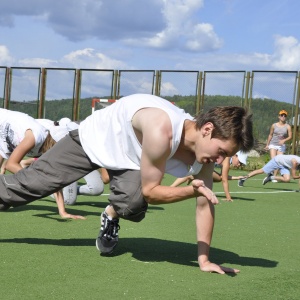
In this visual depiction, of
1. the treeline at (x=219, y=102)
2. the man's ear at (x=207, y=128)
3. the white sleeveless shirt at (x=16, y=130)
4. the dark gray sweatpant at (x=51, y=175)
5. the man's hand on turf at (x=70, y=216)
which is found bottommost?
the man's hand on turf at (x=70, y=216)

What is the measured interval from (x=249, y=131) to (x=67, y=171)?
1743 mm

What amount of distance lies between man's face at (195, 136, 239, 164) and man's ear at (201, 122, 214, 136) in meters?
0.03


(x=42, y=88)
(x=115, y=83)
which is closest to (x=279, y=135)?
(x=115, y=83)

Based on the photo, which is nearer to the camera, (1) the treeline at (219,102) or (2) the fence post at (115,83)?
(1) the treeline at (219,102)

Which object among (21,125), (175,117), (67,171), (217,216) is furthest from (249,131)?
(217,216)

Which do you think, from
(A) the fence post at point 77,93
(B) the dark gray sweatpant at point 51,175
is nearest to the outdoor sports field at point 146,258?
(B) the dark gray sweatpant at point 51,175

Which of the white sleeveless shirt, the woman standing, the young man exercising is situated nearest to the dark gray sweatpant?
the young man exercising

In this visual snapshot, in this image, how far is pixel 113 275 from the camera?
5262mm

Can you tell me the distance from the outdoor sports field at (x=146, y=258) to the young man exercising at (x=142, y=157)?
345 mm

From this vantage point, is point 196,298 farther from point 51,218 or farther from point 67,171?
point 51,218

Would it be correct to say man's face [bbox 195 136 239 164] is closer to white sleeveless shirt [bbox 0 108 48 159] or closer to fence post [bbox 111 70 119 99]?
white sleeveless shirt [bbox 0 108 48 159]

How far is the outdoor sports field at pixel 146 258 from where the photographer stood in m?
4.81

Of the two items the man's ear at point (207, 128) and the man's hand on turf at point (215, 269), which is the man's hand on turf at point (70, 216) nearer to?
the man's hand on turf at point (215, 269)

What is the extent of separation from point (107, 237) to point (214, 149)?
1.49 m
